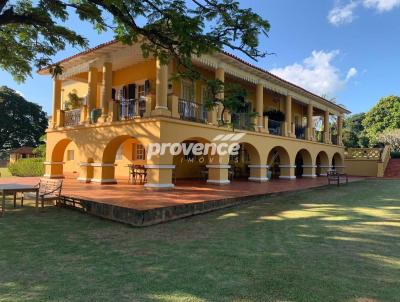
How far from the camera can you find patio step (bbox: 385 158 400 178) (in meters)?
25.4

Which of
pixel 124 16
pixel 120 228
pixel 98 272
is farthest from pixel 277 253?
pixel 124 16

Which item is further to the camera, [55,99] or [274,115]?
[274,115]

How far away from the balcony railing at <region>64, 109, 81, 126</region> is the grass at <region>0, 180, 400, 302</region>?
8.08m

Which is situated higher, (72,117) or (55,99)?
(55,99)

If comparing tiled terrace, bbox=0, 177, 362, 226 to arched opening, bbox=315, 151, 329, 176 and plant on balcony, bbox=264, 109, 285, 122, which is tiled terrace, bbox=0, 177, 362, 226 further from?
arched opening, bbox=315, 151, 329, 176

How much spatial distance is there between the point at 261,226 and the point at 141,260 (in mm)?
3266

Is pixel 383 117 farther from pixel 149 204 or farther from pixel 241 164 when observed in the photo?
pixel 149 204

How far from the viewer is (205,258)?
5023mm

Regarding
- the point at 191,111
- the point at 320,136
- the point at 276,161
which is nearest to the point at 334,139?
the point at 320,136

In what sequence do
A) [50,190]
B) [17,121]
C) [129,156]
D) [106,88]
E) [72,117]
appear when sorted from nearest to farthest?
[50,190], [106,88], [72,117], [129,156], [17,121]

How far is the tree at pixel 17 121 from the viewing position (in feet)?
136

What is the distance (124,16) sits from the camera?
690 centimetres

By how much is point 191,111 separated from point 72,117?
22.3ft

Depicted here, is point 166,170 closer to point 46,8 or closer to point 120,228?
point 120,228
